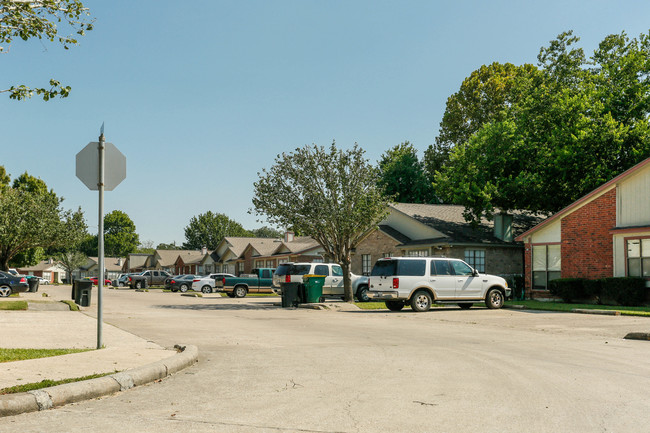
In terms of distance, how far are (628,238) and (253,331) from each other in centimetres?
1769

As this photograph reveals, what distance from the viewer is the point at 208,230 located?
407 ft

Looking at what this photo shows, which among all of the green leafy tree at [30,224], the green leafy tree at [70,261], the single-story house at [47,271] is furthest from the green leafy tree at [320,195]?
the single-story house at [47,271]

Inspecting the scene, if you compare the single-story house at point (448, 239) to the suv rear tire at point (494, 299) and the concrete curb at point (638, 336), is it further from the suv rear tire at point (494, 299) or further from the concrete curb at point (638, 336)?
the concrete curb at point (638, 336)

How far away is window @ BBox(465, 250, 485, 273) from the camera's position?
34.6 metres

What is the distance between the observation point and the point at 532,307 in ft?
80.6

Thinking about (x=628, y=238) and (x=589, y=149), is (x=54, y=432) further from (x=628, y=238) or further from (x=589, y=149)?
(x=589, y=149)

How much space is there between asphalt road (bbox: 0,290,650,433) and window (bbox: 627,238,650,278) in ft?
39.4

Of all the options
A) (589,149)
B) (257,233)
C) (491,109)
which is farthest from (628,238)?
(257,233)

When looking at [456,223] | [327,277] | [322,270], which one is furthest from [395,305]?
[456,223]

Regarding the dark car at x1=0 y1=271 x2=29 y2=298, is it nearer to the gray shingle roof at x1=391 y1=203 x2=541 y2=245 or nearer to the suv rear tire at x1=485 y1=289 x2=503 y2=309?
the gray shingle roof at x1=391 y1=203 x2=541 y2=245

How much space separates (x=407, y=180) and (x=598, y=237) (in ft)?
114

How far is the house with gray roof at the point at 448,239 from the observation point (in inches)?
1364

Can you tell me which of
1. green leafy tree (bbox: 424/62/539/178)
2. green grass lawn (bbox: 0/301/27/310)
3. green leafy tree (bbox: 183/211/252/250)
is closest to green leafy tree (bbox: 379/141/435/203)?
green leafy tree (bbox: 424/62/539/178)

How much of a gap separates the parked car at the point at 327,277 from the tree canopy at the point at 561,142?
8.80m
